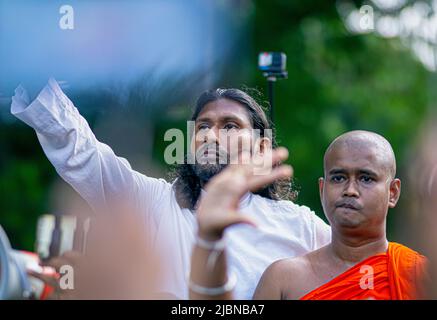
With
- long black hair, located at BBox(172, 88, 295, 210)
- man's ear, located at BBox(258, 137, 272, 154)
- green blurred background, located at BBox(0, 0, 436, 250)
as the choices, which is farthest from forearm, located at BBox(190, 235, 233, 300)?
green blurred background, located at BBox(0, 0, 436, 250)

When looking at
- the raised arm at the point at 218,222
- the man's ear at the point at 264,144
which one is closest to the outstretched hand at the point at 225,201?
the raised arm at the point at 218,222

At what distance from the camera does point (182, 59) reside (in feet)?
15.1

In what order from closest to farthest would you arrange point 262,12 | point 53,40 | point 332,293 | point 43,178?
point 332,293 → point 53,40 → point 43,178 → point 262,12

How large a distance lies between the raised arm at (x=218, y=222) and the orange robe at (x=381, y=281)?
0.45 metres

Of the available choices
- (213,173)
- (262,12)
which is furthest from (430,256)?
(262,12)

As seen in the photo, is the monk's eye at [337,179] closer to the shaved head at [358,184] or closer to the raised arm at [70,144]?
the shaved head at [358,184]

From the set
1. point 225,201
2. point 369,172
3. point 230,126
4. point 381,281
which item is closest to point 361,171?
point 369,172

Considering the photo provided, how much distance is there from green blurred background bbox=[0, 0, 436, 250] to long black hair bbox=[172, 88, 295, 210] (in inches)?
71.6

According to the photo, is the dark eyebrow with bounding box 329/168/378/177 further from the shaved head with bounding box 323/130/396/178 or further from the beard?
the beard

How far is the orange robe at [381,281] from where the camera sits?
237cm

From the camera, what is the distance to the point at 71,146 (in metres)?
2.52

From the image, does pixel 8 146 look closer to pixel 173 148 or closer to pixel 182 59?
pixel 182 59

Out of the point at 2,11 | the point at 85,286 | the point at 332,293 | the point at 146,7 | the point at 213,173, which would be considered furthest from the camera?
the point at 146,7

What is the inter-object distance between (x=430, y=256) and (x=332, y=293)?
31 cm
